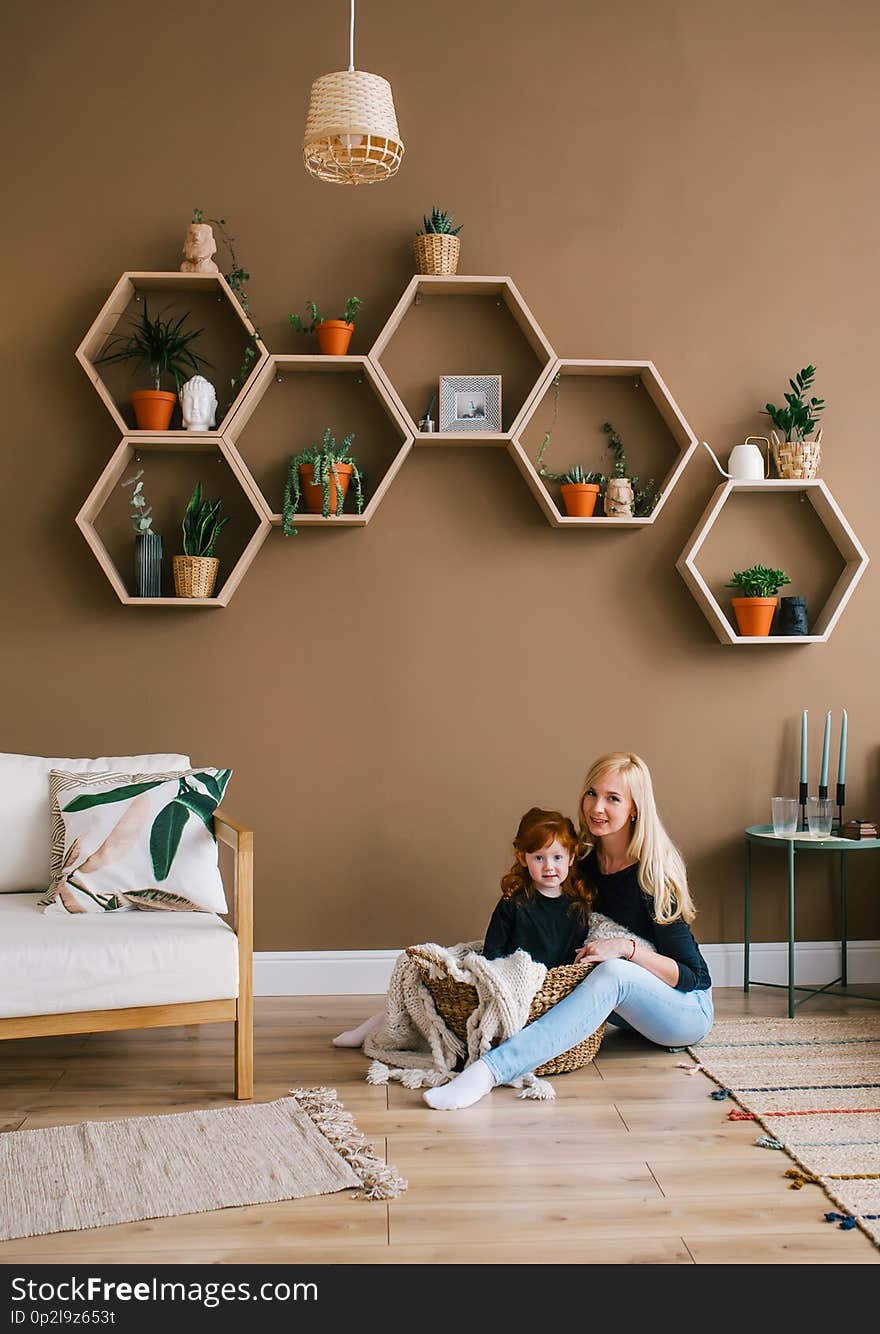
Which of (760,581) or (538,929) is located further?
(760,581)

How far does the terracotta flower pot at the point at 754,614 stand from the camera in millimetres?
3797

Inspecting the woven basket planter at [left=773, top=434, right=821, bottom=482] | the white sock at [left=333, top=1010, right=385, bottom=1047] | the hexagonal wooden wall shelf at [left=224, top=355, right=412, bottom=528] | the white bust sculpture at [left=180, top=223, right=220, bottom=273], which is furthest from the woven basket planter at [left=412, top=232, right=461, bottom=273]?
the white sock at [left=333, top=1010, right=385, bottom=1047]

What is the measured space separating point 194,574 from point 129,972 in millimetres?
1328

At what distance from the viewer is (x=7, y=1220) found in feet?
7.09

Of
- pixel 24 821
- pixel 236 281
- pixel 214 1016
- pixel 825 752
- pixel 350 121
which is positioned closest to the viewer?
pixel 350 121

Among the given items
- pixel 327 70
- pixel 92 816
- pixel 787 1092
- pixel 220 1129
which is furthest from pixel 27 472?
pixel 787 1092

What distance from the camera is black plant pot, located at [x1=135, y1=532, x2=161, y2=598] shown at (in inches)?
145

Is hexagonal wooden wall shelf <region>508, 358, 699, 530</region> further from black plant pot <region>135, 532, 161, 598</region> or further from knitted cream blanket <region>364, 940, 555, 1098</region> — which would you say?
knitted cream blanket <region>364, 940, 555, 1098</region>

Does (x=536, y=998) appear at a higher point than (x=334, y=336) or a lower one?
lower

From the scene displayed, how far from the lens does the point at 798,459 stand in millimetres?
3840

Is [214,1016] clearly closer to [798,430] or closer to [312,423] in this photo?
[312,423]

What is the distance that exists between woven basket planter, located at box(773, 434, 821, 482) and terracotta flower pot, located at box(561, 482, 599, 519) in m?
0.63

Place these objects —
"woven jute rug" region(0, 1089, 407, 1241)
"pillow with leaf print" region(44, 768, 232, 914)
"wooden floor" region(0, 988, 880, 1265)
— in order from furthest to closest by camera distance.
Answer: "pillow with leaf print" region(44, 768, 232, 914) → "woven jute rug" region(0, 1089, 407, 1241) → "wooden floor" region(0, 988, 880, 1265)

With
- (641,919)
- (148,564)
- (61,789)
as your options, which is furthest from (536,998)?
(148,564)
